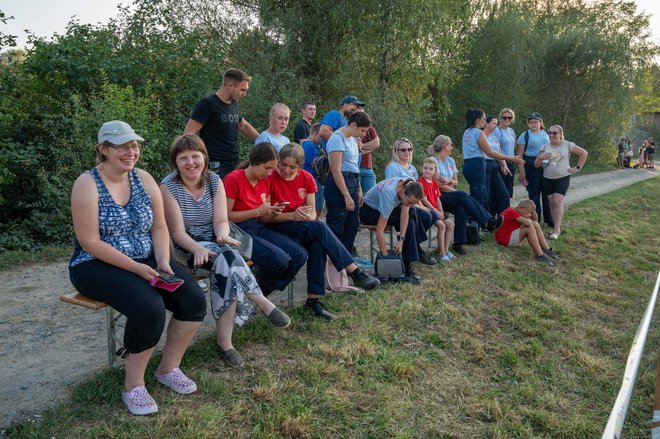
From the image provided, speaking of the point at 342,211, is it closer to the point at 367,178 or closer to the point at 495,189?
the point at 367,178

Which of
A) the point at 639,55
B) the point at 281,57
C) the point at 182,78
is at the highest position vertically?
the point at 639,55

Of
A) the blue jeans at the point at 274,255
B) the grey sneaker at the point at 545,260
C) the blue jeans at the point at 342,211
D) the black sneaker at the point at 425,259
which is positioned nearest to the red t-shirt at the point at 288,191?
the blue jeans at the point at 274,255

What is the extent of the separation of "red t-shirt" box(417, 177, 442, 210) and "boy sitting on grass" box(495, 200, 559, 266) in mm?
1326

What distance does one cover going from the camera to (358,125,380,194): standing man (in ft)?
22.7

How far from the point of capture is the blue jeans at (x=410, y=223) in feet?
19.7

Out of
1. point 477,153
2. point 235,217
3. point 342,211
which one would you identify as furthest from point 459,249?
point 235,217

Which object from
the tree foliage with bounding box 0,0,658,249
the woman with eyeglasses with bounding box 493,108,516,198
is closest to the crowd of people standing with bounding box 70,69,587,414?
the woman with eyeglasses with bounding box 493,108,516,198

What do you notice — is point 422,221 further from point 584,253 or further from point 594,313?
point 584,253

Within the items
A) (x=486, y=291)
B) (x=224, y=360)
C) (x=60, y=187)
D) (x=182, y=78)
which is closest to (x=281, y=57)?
(x=182, y=78)

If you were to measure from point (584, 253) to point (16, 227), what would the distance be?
27.0 ft

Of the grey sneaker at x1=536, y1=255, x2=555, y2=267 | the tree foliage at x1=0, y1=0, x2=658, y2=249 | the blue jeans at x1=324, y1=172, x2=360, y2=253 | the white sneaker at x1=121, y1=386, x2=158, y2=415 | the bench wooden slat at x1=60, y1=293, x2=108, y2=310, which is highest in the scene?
the tree foliage at x1=0, y1=0, x2=658, y2=249

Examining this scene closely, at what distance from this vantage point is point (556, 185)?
850 centimetres

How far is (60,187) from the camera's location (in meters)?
7.96

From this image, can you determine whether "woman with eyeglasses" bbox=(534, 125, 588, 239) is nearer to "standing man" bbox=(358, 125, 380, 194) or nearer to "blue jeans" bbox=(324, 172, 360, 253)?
"standing man" bbox=(358, 125, 380, 194)
